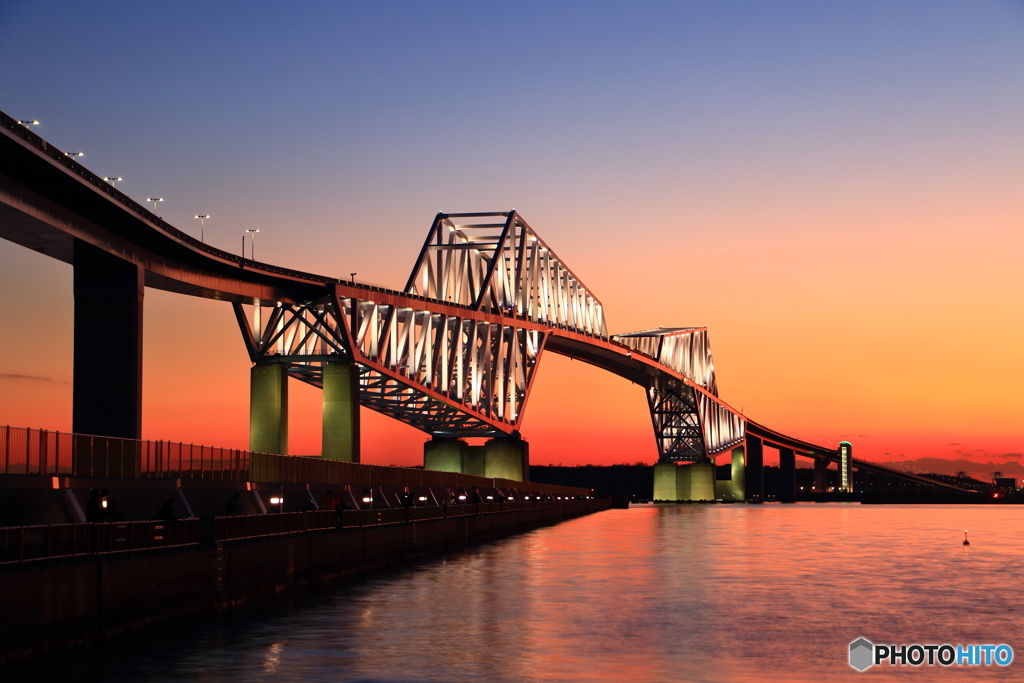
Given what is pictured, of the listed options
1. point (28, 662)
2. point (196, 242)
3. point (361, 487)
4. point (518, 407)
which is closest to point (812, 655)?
point (28, 662)

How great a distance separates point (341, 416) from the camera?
85875 millimetres

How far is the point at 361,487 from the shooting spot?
51531 mm

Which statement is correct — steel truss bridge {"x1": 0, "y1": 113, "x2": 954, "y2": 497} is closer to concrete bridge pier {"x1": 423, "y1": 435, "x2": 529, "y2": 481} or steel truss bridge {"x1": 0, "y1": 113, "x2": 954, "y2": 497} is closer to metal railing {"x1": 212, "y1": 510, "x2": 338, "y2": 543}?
concrete bridge pier {"x1": 423, "y1": 435, "x2": 529, "y2": 481}

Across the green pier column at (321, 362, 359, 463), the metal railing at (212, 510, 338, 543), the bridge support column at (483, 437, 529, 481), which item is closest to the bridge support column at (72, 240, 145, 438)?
the metal railing at (212, 510, 338, 543)

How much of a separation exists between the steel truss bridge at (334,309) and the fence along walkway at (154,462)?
37.3 ft

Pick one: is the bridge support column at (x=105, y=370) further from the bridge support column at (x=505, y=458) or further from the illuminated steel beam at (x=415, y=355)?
the bridge support column at (x=505, y=458)

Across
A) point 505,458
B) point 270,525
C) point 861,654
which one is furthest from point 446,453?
point 861,654

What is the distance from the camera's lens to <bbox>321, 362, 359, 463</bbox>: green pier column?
281ft

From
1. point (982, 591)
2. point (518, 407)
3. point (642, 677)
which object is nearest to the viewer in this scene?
point (642, 677)

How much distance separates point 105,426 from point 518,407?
242 feet

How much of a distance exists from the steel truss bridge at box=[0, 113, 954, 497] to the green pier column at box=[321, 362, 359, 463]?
7.12 ft

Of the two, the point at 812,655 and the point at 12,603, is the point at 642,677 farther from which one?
the point at 12,603

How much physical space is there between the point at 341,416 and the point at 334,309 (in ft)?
23.9

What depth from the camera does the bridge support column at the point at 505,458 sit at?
122750 millimetres
